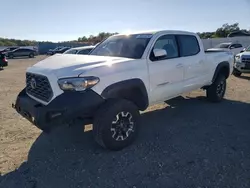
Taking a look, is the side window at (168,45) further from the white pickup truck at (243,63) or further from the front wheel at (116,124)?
the white pickup truck at (243,63)

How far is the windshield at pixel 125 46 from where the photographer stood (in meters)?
4.38

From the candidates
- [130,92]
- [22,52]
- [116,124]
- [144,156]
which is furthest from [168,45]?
[22,52]

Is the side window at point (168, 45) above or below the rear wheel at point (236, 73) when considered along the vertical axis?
above

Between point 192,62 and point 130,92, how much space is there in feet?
6.40

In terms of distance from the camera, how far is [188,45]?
5453 mm

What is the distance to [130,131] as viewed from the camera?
399 cm

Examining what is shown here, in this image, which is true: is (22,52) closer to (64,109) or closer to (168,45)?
(168,45)

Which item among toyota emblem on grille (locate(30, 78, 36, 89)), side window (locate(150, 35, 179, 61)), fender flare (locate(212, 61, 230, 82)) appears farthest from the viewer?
fender flare (locate(212, 61, 230, 82))

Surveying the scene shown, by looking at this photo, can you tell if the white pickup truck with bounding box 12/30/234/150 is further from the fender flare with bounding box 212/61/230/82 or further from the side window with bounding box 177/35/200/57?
the fender flare with bounding box 212/61/230/82

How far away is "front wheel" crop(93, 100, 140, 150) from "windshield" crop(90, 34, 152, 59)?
101cm

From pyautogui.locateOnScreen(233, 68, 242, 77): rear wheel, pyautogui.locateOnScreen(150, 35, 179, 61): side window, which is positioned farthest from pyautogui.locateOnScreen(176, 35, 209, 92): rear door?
pyautogui.locateOnScreen(233, 68, 242, 77): rear wheel

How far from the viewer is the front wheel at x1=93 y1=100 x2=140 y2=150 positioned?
11.7ft

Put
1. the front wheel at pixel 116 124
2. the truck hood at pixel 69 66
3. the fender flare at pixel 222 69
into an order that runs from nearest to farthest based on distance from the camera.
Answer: the truck hood at pixel 69 66, the front wheel at pixel 116 124, the fender flare at pixel 222 69

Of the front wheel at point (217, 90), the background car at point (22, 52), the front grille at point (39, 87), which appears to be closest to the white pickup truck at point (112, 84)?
the front grille at point (39, 87)
